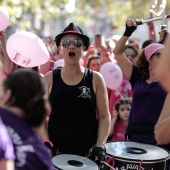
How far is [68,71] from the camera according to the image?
457cm

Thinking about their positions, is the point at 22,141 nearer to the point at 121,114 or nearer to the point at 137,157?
the point at 137,157

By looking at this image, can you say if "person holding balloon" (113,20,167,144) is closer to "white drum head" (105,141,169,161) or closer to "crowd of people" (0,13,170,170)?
"crowd of people" (0,13,170,170)

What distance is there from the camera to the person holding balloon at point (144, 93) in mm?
4949

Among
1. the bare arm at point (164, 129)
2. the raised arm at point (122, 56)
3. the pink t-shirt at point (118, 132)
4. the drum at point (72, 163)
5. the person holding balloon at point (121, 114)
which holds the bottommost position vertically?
the pink t-shirt at point (118, 132)

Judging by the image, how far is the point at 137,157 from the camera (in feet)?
14.0

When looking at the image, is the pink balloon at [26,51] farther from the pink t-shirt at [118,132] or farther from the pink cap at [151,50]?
the pink t-shirt at [118,132]

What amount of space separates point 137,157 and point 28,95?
2.05 meters

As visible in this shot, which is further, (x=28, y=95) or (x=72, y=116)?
(x=72, y=116)

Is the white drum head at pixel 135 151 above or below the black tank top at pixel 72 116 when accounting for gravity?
below

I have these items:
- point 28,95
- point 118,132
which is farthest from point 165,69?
point 118,132

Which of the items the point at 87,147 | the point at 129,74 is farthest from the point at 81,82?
the point at 129,74

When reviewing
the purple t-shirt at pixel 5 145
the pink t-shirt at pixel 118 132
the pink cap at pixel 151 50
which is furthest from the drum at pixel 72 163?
the pink t-shirt at pixel 118 132

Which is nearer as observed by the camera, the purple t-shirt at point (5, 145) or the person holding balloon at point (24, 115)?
the purple t-shirt at point (5, 145)

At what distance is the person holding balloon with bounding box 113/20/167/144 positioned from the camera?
16.2ft
